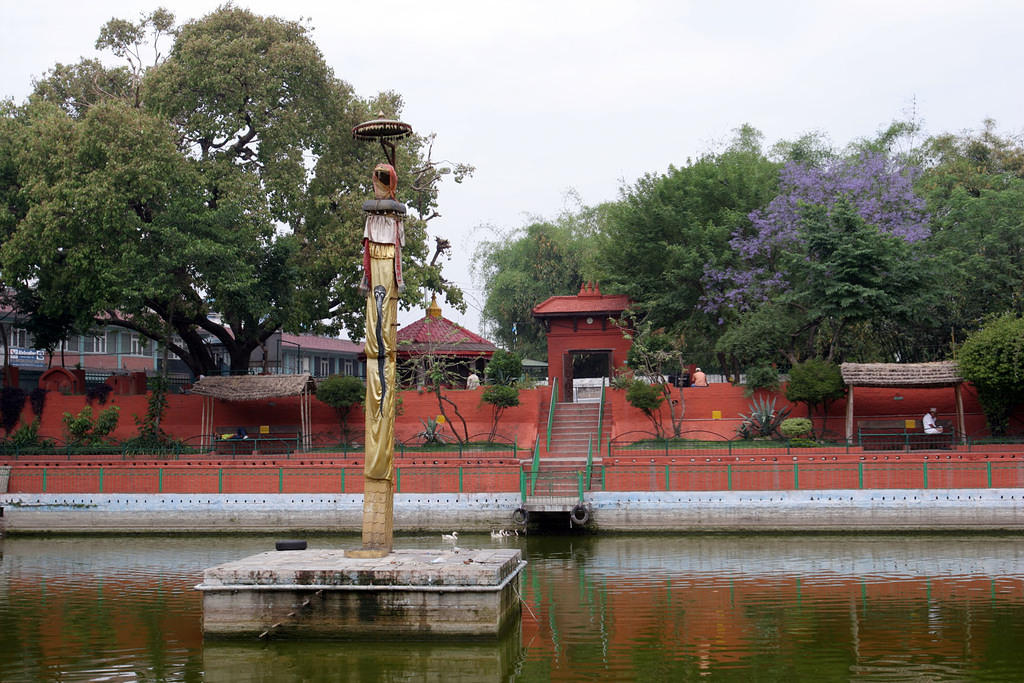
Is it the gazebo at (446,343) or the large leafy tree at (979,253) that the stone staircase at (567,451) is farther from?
the large leafy tree at (979,253)

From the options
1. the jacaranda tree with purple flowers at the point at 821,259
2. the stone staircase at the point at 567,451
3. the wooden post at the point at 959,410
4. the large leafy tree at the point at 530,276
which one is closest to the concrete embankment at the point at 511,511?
the stone staircase at the point at 567,451

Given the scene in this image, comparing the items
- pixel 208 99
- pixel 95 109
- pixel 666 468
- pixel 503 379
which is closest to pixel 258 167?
pixel 208 99

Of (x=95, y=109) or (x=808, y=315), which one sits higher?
(x=95, y=109)

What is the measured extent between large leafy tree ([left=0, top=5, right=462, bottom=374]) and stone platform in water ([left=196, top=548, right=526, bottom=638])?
18500 mm

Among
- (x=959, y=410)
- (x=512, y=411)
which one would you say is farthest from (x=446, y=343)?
(x=959, y=410)

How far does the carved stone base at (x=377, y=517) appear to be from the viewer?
1597 centimetres

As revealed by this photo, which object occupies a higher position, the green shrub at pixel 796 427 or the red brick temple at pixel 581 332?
the red brick temple at pixel 581 332

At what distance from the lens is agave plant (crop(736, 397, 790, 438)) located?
3127 cm

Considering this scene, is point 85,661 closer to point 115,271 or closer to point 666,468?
point 666,468

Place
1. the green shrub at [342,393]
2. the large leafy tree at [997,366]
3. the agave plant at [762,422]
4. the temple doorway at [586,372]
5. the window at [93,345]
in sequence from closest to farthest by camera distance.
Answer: the large leafy tree at [997,366] → the agave plant at [762,422] → the green shrub at [342,393] → the temple doorway at [586,372] → the window at [93,345]

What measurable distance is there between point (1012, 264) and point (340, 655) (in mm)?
27546

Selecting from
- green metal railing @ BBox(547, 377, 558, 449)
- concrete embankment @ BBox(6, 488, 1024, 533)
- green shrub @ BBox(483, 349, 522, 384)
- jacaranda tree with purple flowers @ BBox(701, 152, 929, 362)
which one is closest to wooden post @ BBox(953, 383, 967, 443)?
jacaranda tree with purple flowers @ BBox(701, 152, 929, 362)

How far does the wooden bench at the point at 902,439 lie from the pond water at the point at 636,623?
6077mm

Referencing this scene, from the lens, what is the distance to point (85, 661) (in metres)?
13.6
